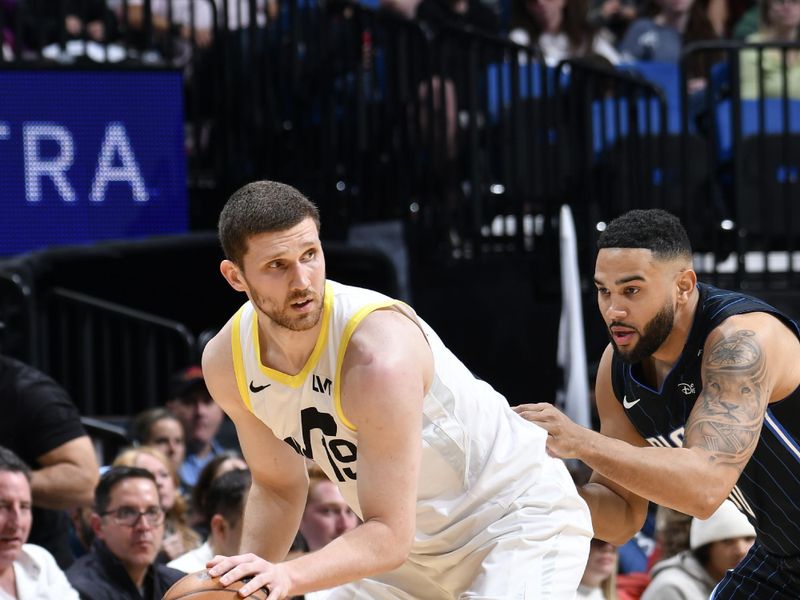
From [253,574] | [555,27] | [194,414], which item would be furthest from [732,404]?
[555,27]

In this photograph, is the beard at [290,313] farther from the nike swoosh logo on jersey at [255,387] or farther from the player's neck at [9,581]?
the player's neck at [9,581]

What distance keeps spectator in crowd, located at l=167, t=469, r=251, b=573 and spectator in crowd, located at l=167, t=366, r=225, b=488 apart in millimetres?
2008

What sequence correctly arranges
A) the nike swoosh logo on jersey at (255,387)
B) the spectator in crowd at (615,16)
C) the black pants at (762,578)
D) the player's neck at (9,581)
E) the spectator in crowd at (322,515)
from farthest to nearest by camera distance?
the spectator in crowd at (615,16), the spectator in crowd at (322,515), the player's neck at (9,581), the black pants at (762,578), the nike swoosh logo on jersey at (255,387)

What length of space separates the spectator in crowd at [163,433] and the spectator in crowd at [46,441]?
146cm

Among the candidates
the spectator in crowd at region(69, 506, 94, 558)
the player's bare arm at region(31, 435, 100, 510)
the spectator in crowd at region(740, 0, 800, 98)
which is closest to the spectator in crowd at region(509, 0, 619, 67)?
the spectator in crowd at region(740, 0, 800, 98)

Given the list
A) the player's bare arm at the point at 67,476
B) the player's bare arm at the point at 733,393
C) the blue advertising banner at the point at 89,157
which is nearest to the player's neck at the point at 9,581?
the player's bare arm at the point at 67,476

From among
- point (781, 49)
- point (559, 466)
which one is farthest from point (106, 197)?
point (559, 466)

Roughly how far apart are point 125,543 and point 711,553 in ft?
8.78

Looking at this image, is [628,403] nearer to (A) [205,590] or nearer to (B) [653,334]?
(B) [653,334]

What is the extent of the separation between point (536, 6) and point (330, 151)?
7.29 ft

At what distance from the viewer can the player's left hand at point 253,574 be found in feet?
12.4

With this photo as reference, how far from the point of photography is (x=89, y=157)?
9.38 metres

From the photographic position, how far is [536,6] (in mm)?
11305

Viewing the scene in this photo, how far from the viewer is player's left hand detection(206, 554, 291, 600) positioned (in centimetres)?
→ 377
